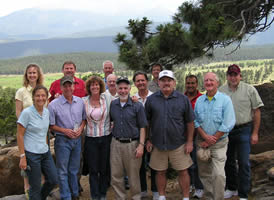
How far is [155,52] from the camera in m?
5.97

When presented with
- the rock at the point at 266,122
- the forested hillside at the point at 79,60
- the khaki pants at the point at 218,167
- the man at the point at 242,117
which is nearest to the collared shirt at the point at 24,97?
the khaki pants at the point at 218,167

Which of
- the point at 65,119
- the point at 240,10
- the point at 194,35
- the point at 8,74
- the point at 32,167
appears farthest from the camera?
the point at 8,74

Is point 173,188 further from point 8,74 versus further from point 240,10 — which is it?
point 8,74

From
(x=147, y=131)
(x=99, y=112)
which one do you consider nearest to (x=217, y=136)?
(x=147, y=131)

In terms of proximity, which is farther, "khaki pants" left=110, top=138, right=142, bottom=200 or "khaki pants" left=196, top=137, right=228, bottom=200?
"khaki pants" left=110, top=138, right=142, bottom=200

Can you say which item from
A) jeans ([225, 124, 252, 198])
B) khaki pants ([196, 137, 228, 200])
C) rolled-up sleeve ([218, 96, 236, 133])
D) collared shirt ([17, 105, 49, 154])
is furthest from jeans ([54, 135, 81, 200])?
jeans ([225, 124, 252, 198])

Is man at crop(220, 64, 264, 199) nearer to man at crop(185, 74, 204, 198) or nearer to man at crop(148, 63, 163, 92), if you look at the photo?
man at crop(185, 74, 204, 198)

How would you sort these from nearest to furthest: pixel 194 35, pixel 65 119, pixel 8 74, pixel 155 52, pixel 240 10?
pixel 65 119, pixel 194 35, pixel 155 52, pixel 240 10, pixel 8 74

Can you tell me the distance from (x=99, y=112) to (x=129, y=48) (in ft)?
6.93

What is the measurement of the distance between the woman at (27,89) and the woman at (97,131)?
854 mm

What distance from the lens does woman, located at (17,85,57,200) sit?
13.5 ft

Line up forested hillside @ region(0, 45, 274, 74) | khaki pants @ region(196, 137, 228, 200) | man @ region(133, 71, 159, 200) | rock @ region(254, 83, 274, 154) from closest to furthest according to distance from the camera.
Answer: khaki pants @ region(196, 137, 228, 200) → man @ region(133, 71, 159, 200) → rock @ region(254, 83, 274, 154) → forested hillside @ region(0, 45, 274, 74)

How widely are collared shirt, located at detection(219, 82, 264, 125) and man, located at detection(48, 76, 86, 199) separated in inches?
94.5

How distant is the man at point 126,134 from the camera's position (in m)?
4.47
